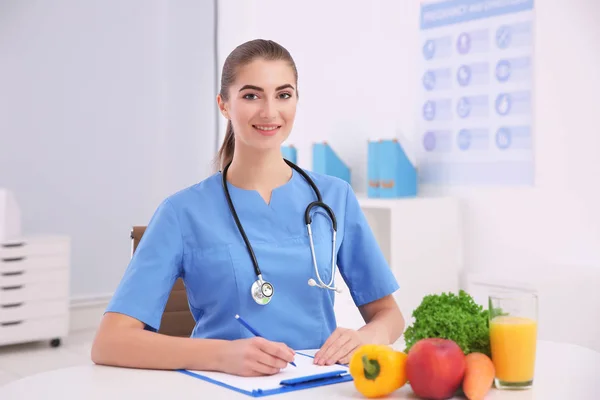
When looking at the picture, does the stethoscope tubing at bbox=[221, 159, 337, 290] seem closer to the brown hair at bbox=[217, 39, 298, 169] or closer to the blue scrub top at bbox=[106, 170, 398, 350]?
the blue scrub top at bbox=[106, 170, 398, 350]

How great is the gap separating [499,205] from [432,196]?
419mm

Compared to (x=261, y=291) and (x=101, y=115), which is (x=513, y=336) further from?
(x=101, y=115)

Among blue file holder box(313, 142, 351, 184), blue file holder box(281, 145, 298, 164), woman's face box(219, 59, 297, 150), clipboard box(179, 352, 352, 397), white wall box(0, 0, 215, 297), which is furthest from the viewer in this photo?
white wall box(0, 0, 215, 297)

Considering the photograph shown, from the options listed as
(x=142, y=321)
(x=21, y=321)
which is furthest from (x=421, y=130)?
(x=142, y=321)

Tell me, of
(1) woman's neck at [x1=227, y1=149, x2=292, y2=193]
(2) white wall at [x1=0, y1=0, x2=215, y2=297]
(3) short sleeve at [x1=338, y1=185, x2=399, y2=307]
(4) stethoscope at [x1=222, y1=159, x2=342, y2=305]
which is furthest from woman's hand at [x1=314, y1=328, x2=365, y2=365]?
(2) white wall at [x1=0, y1=0, x2=215, y2=297]

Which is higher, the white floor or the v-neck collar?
the v-neck collar

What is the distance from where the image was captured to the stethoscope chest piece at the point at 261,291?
5.33ft

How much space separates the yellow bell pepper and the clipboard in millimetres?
123

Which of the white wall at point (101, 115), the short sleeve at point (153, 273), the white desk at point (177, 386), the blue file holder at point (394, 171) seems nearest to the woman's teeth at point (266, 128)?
the short sleeve at point (153, 273)

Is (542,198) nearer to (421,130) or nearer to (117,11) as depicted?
(421,130)

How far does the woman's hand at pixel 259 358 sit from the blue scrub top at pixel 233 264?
282 millimetres

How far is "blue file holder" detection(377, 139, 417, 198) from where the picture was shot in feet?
12.7

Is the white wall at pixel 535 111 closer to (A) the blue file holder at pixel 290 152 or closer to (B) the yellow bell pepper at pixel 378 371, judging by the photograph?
(A) the blue file holder at pixel 290 152

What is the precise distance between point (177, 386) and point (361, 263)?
0.64m
